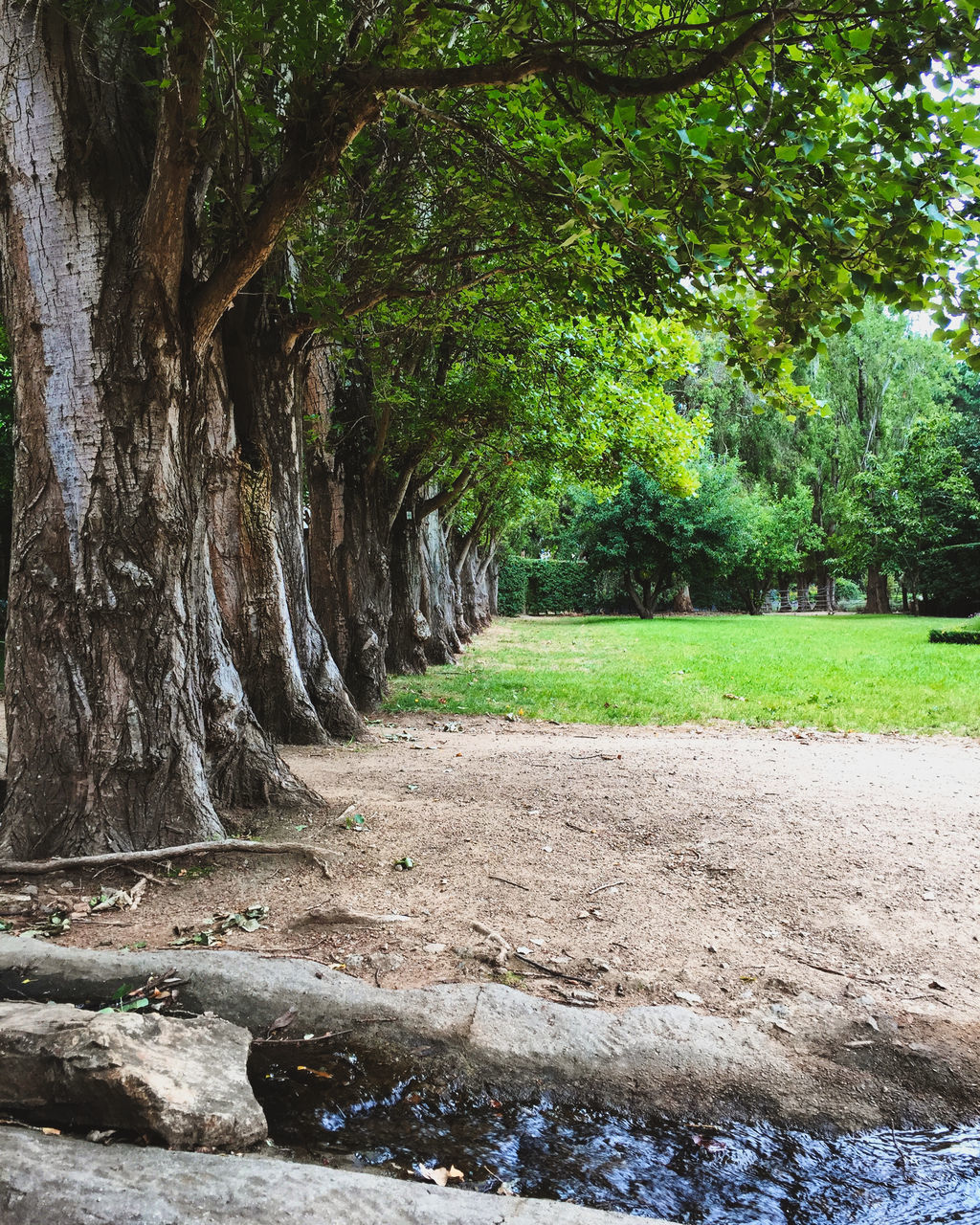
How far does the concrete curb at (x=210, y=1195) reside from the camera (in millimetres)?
2031

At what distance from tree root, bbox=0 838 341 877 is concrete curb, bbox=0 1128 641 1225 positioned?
86.6 inches

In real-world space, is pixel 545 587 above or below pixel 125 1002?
above

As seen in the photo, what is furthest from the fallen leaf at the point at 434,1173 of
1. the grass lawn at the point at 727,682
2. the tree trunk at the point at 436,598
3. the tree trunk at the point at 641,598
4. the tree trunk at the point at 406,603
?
the tree trunk at the point at 641,598

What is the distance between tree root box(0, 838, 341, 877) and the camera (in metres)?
4.32

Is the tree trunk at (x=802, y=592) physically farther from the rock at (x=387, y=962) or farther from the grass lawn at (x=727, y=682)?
the rock at (x=387, y=962)

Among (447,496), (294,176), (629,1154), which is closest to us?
(629,1154)

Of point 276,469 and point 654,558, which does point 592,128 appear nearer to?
point 276,469

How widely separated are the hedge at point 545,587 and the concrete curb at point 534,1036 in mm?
43534

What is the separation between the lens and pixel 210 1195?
2.10 m

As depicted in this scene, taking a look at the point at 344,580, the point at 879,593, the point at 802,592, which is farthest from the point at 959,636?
the point at 802,592

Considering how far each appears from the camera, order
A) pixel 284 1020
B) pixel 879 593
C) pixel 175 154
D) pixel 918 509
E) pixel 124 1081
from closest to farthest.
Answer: pixel 124 1081 → pixel 284 1020 → pixel 175 154 → pixel 918 509 → pixel 879 593

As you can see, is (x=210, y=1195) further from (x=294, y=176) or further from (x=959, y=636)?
(x=959, y=636)

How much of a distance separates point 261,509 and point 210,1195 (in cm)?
622

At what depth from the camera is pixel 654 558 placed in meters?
37.5
